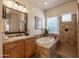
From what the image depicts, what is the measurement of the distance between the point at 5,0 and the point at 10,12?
0.39m

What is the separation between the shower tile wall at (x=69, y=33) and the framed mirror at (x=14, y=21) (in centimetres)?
222

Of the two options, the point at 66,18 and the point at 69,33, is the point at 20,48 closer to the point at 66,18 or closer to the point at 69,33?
the point at 69,33

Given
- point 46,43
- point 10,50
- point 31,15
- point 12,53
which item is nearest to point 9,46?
point 10,50

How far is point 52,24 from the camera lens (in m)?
4.51

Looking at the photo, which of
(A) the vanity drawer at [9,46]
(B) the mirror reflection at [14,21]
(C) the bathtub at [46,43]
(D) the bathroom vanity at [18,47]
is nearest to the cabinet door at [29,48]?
(D) the bathroom vanity at [18,47]

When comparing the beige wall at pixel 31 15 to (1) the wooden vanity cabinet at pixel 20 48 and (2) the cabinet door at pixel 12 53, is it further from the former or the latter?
(2) the cabinet door at pixel 12 53

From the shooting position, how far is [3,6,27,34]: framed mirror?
222cm

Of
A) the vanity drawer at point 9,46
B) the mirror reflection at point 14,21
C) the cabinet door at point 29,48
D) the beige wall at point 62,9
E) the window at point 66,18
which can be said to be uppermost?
the beige wall at point 62,9

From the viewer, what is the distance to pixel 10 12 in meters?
2.38

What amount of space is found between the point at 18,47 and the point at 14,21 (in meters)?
1.07

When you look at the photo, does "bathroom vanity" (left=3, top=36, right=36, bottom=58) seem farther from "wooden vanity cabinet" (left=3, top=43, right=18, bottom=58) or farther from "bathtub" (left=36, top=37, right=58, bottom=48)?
"bathtub" (left=36, top=37, right=58, bottom=48)

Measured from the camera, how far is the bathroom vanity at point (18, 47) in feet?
5.18

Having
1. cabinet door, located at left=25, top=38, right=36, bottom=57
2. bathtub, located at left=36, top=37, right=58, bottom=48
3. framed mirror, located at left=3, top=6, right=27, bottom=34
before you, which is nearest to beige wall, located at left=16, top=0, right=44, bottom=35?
framed mirror, located at left=3, top=6, right=27, bottom=34

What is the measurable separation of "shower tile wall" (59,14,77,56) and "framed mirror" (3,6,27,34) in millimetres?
2215
